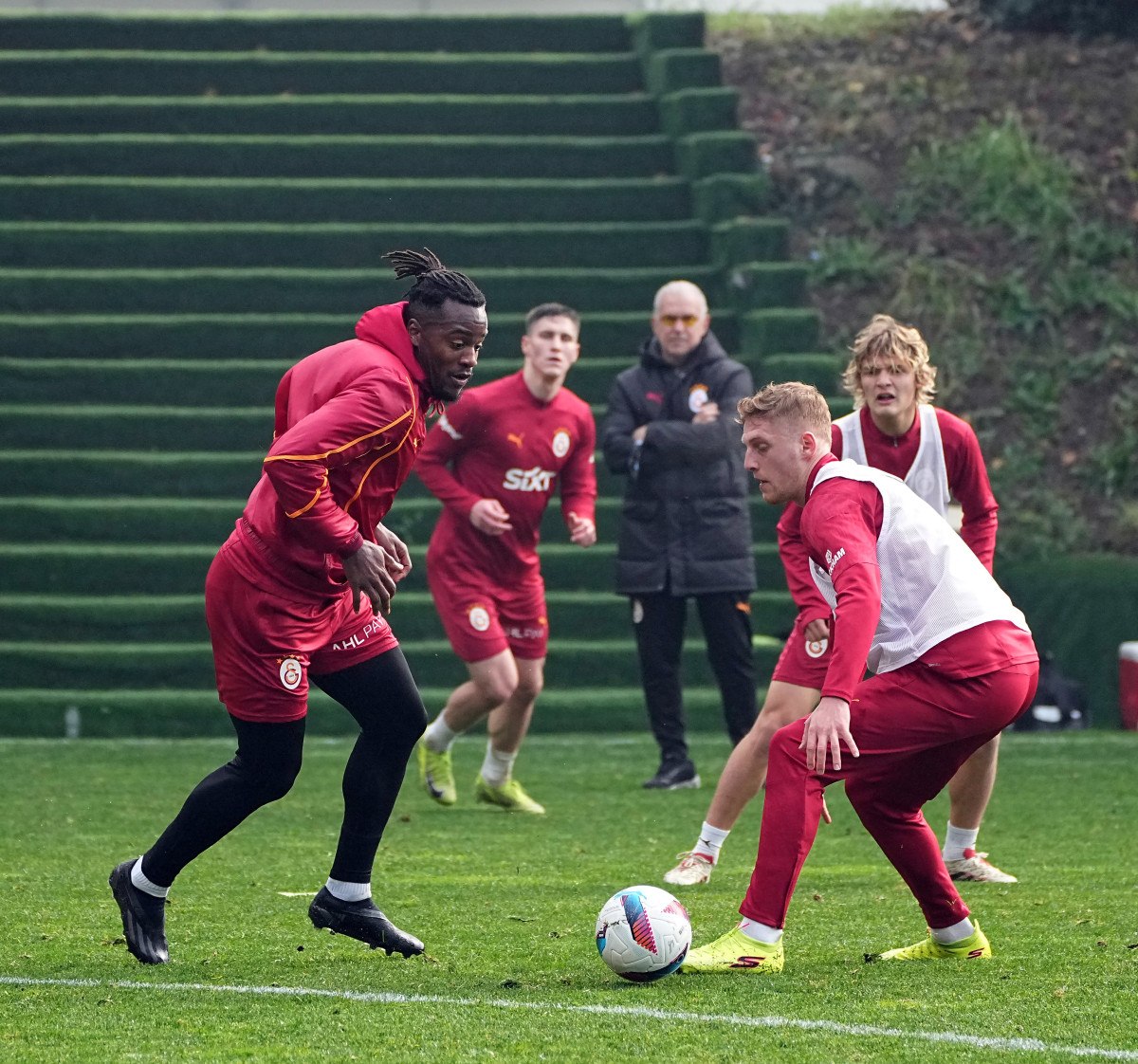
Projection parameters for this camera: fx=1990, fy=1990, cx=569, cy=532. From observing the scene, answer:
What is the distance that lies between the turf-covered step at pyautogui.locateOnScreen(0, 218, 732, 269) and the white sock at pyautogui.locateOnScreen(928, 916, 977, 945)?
10.5 m

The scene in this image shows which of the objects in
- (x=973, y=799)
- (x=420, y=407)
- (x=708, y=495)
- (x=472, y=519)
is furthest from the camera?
(x=708, y=495)

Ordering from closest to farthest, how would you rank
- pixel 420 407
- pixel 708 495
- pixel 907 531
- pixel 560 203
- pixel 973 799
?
→ pixel 907 531 < pixel 420 407 < pixel 973 799 < pixel 708 495 < pixel 560 203

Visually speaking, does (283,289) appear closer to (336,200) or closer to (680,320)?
(336,200)

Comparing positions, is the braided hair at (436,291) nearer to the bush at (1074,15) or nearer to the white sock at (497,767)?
the white sock at (497,767)

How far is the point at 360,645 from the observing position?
217 inches

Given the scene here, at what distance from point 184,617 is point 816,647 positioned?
6821 millimetres

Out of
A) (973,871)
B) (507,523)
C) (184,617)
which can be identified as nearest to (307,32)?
(184,617)

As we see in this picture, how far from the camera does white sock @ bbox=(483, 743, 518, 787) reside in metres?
9.02

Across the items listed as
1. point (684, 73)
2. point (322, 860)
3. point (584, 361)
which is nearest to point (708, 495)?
point (322, 860)

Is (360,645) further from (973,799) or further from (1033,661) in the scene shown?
(973,799)

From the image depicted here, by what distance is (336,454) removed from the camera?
5.07 metres

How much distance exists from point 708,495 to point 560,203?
6.36m

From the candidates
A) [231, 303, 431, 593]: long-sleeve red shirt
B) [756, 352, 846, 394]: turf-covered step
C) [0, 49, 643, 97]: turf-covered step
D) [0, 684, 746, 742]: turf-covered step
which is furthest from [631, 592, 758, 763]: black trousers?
[0, 49, 643, 97]: turf-covered step

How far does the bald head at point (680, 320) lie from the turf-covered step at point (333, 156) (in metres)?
6.54
